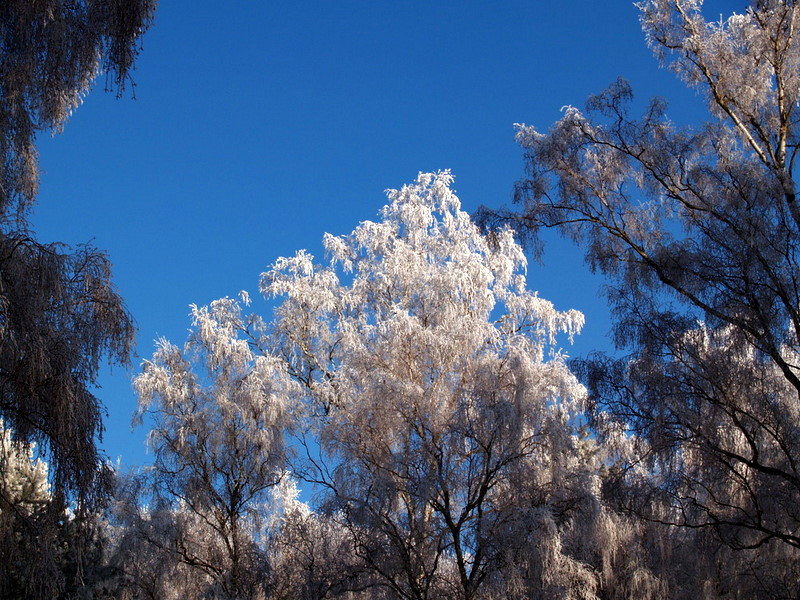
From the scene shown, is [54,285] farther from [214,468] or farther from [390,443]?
[214,468]

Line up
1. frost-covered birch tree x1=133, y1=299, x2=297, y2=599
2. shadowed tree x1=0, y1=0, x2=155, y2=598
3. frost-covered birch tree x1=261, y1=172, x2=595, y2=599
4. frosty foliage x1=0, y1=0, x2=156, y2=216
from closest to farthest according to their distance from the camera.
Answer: shadowed tree x1=0, y1=0, x2=155, y2=598, frosty foliage x1=0, y1=0, x2=156, y2=216, frost-covered birch tree x1=261, y1=172, x2=595, y2=599, frost-covered birch tree x1=133, y1=299, x2=297, y2=599

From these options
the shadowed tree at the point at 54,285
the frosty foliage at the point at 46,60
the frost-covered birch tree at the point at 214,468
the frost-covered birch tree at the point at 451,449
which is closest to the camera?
the shadowed tree at the point at 54,285

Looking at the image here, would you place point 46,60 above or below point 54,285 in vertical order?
above

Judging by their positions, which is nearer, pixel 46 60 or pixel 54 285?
pixel 54 285

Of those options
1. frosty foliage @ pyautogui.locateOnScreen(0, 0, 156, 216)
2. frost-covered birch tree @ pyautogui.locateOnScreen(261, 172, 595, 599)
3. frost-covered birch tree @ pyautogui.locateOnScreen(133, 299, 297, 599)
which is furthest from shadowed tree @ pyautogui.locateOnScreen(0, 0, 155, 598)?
frost-covered birch tree @ pyautogui.locateOnScreen(133, 299, 297, 599)

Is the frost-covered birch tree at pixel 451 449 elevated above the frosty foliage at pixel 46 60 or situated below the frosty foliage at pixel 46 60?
below

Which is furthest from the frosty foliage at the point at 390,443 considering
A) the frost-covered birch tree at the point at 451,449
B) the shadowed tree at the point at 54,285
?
the shadowed tree at the point at 54,285

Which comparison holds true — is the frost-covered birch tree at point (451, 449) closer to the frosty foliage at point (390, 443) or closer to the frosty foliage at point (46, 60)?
the frosty foliage at point (390, 443)

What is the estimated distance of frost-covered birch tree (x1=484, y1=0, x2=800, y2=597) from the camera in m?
9.33

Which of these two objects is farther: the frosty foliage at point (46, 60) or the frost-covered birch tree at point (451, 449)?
the frost-covered birch tree at point (451, 449)

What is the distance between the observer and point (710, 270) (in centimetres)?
977

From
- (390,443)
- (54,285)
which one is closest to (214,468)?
(390,443)

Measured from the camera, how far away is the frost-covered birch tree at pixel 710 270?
30.6 ft

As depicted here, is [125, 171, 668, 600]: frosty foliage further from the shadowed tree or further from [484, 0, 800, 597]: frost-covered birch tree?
the shadowed tree
